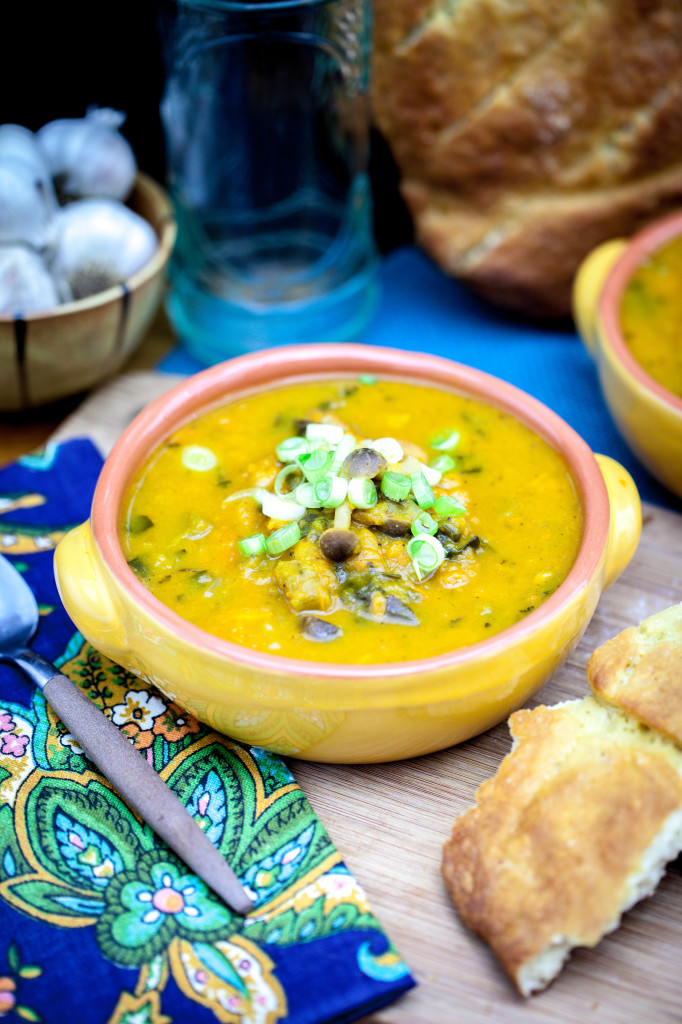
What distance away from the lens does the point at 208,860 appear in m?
1.81

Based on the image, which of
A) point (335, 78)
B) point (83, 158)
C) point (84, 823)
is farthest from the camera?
point (335, 78)

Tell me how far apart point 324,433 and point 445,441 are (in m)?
0.33

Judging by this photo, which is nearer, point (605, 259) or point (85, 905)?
point (85, 905)

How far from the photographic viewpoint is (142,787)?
190 cm

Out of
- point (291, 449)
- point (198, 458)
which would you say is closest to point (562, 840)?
point (291, 449)

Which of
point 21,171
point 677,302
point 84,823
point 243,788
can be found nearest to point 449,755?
point 243,788

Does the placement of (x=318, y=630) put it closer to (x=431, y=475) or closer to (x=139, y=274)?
(x=431, y=475)

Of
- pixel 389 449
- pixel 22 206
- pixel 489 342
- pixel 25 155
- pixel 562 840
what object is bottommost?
pixel 489 342

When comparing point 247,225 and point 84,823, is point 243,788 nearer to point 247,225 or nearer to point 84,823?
point 84,823

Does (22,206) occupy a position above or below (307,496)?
above

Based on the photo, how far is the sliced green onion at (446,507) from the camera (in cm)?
219

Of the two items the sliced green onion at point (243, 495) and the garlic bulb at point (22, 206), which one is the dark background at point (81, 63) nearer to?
the garlic bulb at point (22, 206)

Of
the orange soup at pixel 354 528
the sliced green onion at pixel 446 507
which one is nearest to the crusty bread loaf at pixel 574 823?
the orange soup at pixel 354 528

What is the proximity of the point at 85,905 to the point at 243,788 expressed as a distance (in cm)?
38
